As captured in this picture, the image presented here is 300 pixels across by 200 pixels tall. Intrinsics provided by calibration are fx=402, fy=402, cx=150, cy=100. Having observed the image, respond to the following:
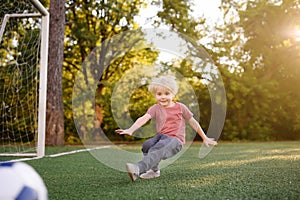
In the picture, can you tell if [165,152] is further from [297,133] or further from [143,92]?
[297,133]

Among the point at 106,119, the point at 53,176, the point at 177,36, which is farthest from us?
the point at 106,119

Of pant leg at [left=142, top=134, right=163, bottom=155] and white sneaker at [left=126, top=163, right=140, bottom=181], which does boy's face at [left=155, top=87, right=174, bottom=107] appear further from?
white sneaker at [left=126, top=163, right=140, bottom=181]

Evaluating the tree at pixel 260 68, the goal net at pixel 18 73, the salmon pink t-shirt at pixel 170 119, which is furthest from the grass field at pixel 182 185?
the tree at pixel 260 68

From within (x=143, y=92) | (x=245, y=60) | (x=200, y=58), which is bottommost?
(x=143, y=92)

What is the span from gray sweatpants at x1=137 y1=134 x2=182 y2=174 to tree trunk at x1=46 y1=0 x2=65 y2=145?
647 cm

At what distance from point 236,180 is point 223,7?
44.4 feet

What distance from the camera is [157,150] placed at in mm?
3158

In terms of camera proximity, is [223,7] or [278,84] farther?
[223,7]

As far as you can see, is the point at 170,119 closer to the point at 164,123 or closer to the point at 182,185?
the point at 164,123

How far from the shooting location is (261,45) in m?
14.7

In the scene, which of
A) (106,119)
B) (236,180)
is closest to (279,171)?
(236,180)

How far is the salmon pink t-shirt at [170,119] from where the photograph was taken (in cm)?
337

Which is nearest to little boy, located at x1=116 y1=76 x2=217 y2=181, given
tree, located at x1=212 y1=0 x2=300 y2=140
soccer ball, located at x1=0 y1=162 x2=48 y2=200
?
soccer ball, located at x1=0 y1=162 x2=48 y2=200

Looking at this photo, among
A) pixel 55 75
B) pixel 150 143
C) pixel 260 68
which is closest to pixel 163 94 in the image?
pixel 150 143
